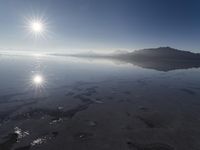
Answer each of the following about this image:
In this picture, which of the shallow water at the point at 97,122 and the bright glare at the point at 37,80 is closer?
the shallow water at the point at 97,122

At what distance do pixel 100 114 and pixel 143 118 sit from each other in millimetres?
3779

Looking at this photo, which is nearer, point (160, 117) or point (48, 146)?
point (48, 146)

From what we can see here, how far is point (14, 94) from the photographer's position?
20094 mm

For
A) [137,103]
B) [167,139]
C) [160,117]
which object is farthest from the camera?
[137,103]

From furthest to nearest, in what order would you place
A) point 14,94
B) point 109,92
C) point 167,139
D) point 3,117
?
point 109,92, point 14,94, point 3,117, point 167,139

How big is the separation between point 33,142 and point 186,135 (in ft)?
33.4

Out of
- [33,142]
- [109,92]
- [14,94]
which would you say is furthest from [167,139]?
[14,94]

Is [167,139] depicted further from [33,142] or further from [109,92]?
[109,92]

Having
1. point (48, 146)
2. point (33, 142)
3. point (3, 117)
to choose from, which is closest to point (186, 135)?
point (48, 146)

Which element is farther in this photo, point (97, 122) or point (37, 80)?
point (37, 80)

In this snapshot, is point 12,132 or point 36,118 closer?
point 12,132

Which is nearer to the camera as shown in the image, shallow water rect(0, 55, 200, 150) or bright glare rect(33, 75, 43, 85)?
shallow water rect(0, 55, 200, 150)

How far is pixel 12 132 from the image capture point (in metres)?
10.9

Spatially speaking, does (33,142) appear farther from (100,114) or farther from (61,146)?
(100,114)
